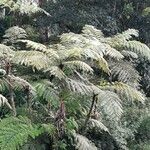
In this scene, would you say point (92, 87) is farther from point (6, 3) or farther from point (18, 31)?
point (6, 3)

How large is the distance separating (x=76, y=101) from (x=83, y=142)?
0.51 metres

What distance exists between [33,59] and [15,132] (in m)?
0.89

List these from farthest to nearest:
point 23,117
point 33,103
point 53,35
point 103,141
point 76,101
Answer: point 53,35 → point 103,141 → point 33,103 → point 76,101 → point 23,117

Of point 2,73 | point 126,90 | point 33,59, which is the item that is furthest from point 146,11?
point 2,73

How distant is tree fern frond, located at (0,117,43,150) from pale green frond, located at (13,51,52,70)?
0.62m

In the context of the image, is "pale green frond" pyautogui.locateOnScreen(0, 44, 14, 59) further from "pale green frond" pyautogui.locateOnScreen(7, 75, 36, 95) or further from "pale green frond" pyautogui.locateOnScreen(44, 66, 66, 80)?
"pale green frond" pyautogui.locateOnScreen(44, 66, 66, 80)

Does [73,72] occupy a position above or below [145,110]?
above

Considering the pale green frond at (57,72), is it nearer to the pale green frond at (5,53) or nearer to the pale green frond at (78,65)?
the pale green frond at (78,65)

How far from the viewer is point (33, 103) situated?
5664 millimetres

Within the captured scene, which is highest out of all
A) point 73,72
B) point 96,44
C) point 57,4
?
point 96,44

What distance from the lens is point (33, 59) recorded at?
4.98 metres

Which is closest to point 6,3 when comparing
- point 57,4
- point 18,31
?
point 57,4

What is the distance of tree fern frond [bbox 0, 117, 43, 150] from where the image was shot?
4438mm

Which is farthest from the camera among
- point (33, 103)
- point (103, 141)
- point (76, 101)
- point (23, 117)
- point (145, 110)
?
point (145, 110)
